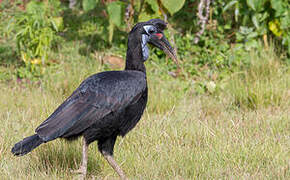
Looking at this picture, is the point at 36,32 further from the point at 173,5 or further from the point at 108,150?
the point at 108,150

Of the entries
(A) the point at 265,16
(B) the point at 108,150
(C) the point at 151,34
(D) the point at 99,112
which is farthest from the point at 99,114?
(A) the point at 265,16

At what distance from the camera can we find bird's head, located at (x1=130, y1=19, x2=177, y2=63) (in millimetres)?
4039

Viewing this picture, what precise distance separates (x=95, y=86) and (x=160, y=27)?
33.7 inches

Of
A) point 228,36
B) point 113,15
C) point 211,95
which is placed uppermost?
point 113,15

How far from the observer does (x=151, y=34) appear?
4105 mm

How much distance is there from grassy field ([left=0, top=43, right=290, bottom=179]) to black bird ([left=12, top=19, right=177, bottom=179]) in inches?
11.6

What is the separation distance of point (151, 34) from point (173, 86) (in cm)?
218

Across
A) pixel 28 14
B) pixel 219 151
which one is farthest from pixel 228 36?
pixel 219 151

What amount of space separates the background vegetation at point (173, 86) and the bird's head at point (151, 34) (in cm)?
84

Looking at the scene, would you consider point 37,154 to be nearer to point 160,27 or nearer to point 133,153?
point 133,153

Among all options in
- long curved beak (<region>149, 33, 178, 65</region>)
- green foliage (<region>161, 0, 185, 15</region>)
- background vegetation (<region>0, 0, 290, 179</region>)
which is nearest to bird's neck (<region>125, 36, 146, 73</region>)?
long curved beak (<region>149, 33, 178, 65</region>)

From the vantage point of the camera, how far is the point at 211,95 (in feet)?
19.7

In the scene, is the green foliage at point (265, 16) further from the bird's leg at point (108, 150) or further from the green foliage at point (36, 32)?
the bird's leg at point (108, 150)

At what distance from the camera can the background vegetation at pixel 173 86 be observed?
3.98m
